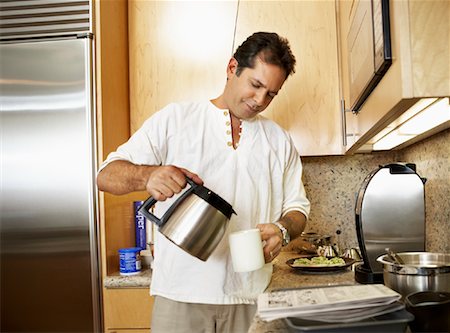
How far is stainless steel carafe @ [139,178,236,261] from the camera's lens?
47.4 inches

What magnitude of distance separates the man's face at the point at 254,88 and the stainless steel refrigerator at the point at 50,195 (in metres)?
0.79

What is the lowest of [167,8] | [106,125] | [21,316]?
[21,316]

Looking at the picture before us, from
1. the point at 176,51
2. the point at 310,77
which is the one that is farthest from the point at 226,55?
the point at 310,77

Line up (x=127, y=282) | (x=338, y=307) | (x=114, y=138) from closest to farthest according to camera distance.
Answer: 1. (x=338, y=307)
2. (x=127, y=282)
3. (x=114, y=138)

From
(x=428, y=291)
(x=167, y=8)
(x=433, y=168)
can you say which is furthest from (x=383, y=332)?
(x=167, y=8)

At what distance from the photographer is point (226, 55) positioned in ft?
7.58

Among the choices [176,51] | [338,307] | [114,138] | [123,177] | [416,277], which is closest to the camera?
[338,307]

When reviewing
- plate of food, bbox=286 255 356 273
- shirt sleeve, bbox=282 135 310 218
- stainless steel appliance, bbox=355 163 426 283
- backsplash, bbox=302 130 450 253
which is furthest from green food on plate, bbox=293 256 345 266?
backsplash, bbox=302 130 450 253

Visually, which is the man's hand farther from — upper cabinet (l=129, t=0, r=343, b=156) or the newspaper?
upper cabinet (l=129, t=0, r=343, b=156)

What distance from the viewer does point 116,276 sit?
2082 millimetres

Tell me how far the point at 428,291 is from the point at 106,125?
1.56m

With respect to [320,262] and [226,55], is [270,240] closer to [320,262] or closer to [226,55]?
[320,262]

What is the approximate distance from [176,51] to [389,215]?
4.48 feet

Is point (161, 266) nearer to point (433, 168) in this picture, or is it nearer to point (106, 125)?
point (106, 125)
